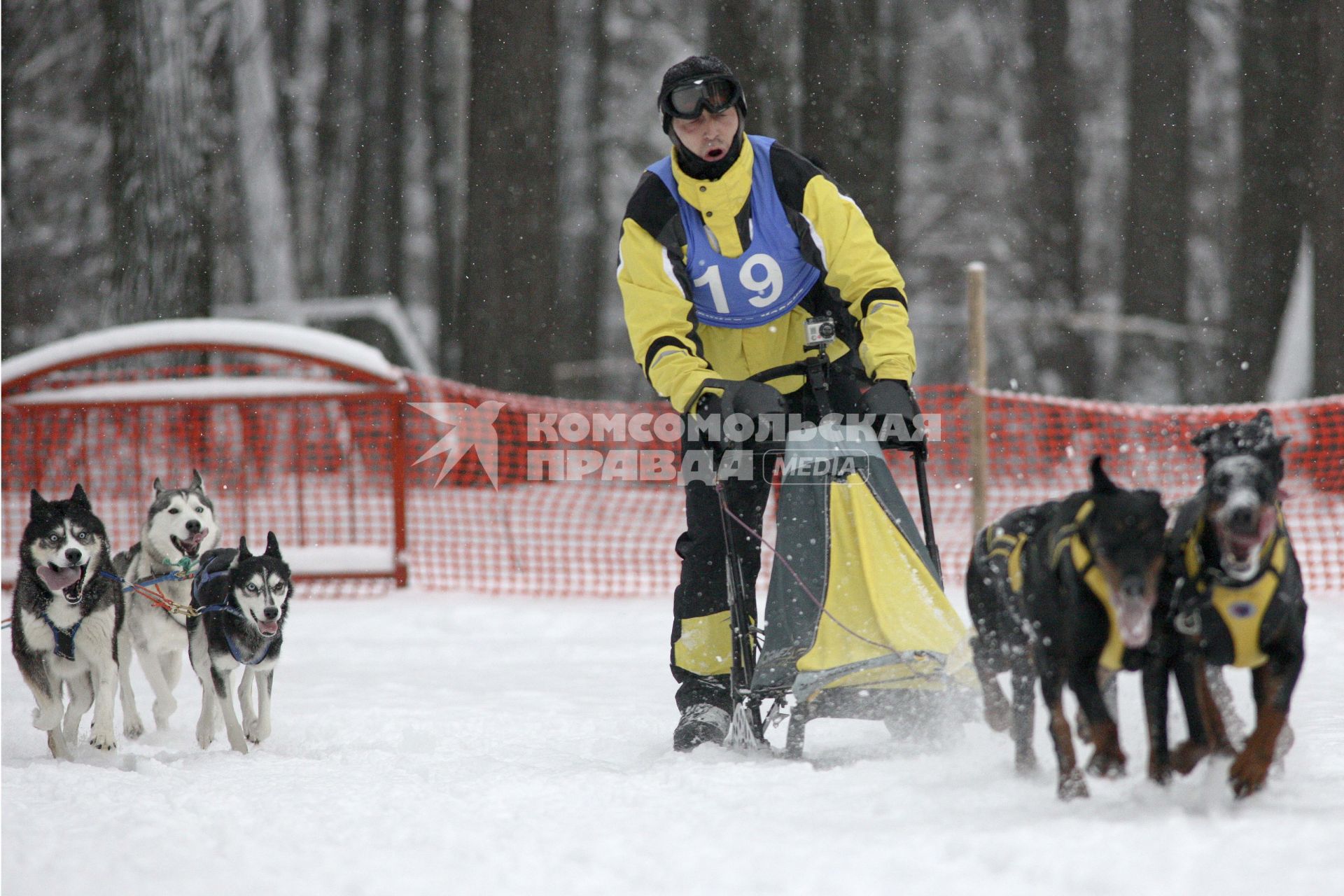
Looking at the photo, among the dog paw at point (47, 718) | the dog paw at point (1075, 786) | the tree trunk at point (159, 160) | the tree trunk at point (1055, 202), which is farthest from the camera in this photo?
the tree trunk at point (1055, 202)

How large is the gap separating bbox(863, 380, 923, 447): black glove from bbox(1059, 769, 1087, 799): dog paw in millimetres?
1170

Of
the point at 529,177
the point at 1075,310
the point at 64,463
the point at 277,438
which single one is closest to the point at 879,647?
the point at 277,438

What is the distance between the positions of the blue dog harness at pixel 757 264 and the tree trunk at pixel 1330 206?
790 centimetres

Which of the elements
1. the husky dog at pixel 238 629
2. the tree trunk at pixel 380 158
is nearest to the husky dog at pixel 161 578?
the husky dog at pixel 238 629

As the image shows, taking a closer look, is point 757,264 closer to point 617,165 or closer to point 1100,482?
point 1100,482

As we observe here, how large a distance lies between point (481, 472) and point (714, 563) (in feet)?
19.0

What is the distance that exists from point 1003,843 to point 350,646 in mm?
4539

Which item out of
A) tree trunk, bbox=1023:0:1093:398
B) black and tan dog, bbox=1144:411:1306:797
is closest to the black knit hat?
black and tan dog, bbox=1144:411:1306:797

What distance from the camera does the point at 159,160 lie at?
10.6 meters

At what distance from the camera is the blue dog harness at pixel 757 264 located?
3879 millimetres

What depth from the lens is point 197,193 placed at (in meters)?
10.6

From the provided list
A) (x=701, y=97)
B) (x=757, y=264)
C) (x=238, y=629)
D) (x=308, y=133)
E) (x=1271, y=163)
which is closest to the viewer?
(x=701, y=97)

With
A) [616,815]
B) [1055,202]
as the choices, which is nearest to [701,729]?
[616,815]

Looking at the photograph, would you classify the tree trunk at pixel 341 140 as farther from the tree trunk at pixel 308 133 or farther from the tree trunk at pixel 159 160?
the tree trunk at pixel 159 160
